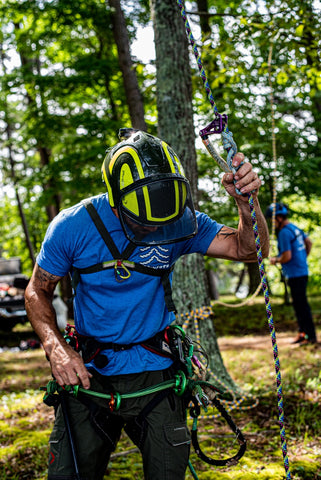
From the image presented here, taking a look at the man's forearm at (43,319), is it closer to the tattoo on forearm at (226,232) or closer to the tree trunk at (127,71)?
the tattoo on forearm at (226,232)

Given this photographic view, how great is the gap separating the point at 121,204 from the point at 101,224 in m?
0.19

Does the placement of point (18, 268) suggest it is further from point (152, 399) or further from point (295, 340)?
point (152, 399)

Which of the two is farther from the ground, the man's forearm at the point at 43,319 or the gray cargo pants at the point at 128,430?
the man's forearm at the point at 43,319

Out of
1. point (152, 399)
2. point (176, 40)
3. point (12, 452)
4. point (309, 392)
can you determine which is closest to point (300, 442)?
point (309, 392)

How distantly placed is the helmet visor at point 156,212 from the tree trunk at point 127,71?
7.24 meters

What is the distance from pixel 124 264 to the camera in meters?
2.55

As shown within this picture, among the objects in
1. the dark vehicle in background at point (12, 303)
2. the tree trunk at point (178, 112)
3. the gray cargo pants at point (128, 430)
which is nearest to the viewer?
the gray cargo pants at point (128, 430)

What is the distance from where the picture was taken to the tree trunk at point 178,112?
537cm

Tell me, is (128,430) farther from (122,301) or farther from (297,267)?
(297,267)

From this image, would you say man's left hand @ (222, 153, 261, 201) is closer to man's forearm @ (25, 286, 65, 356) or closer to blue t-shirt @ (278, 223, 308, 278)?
man's forearm @ (25, 286, 65, 356)

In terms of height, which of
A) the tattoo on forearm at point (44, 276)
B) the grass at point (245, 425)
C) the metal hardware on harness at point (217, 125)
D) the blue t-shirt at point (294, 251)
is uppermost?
the metal hardware on harness at point (217, 125)

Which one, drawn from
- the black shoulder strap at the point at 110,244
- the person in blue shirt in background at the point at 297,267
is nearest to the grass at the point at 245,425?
the person in blue shirt in background at the point at 297,267

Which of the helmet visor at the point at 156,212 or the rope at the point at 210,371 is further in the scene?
the rope at the point at 210,371

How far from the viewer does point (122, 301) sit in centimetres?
257
